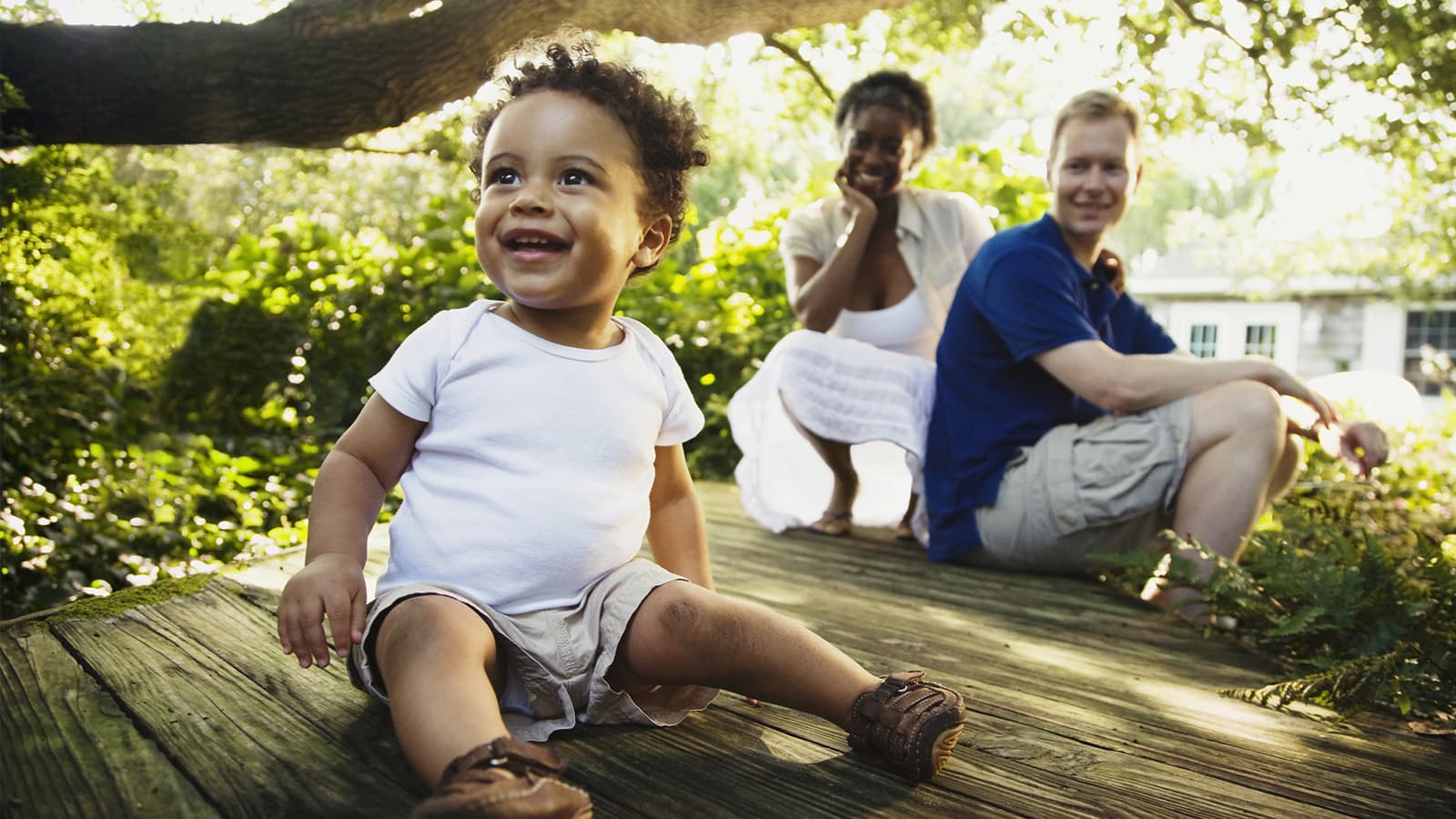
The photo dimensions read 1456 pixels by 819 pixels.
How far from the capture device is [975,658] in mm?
2049

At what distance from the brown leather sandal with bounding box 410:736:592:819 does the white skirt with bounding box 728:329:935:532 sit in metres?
2.29

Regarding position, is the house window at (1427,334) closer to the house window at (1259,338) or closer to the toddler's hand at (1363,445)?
the house window at (1259,338)

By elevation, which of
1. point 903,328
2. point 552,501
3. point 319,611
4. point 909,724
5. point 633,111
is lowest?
point 909,724

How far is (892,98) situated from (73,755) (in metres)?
3.09

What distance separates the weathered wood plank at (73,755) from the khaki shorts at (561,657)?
29cm

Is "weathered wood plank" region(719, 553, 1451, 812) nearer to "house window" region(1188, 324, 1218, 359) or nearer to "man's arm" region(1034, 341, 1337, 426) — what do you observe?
"man's arm" region(1034, 341, 1337, 426)

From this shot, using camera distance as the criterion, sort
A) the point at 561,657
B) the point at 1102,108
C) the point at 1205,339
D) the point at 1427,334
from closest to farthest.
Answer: the point at 561,657 → the point at 1102,108 → the point at 1427,334 → the point at 1205,339

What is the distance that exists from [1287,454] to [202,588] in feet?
8.71

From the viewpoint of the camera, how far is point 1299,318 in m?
19.9

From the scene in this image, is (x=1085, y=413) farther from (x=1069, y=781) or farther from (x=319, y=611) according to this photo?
(x=319, y=611)

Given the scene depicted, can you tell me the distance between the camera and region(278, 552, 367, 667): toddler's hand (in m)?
1.30

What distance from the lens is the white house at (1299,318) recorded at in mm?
18094

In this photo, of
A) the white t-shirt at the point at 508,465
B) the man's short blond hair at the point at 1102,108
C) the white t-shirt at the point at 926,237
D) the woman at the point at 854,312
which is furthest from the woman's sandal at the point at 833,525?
the white t-shirt at the point at 508,465

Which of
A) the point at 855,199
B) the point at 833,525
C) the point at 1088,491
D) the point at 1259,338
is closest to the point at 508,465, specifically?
the point at 1088,491
